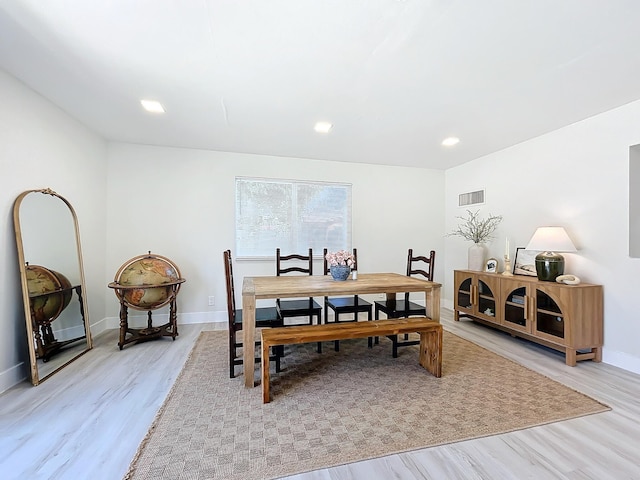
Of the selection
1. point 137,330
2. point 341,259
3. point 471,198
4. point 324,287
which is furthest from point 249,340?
point 471,198

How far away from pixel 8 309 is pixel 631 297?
5212mm

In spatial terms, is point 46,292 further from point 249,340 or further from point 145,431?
point 249,340

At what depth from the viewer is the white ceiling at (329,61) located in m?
1.60

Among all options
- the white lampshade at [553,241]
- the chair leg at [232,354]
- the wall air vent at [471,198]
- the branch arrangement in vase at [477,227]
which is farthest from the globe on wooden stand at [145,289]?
the wall air vent at [471,198]

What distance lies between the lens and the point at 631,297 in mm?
2660

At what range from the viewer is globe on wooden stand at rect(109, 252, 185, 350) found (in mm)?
3174

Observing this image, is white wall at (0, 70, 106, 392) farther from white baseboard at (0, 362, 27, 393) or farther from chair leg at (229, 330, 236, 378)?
chair leg at (229, 330, 236, 378)

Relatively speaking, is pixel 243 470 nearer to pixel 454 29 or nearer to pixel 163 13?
pixel 163 13

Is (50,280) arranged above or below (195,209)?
below

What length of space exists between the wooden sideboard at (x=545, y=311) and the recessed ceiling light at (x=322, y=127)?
2643mm

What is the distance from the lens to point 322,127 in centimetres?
328

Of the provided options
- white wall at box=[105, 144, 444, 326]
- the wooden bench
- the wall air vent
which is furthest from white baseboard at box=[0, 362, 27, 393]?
the wall air vent

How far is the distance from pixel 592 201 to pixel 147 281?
4671mm

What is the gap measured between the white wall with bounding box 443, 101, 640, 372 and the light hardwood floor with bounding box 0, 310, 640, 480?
552mm
